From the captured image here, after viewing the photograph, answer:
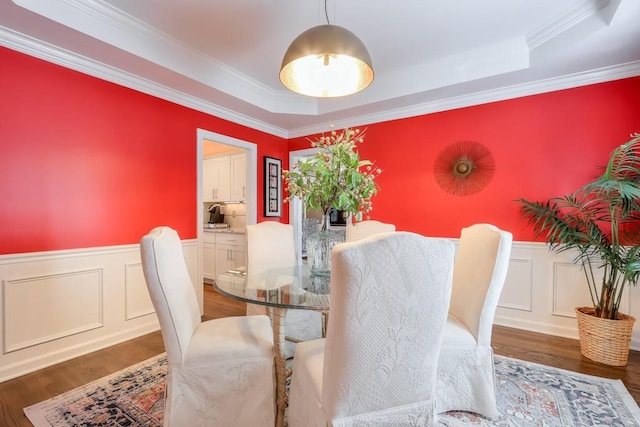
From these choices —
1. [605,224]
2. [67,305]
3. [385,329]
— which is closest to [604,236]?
[605,224]

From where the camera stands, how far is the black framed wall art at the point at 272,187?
422cm

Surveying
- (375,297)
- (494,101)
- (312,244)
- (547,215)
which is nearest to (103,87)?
(312,244)

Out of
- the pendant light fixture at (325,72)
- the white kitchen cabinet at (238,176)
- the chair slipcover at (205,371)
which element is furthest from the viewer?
the white kitchen cabinet at (238,176)

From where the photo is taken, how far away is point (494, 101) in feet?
10.2

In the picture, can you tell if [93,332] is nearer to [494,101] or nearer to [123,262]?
[123,262]

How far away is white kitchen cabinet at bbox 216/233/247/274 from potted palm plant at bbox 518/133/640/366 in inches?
145

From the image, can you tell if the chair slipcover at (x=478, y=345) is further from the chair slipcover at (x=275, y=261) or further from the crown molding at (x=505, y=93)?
the crown molding at (x=505, y=93)

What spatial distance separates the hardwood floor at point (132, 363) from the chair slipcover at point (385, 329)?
1.84m

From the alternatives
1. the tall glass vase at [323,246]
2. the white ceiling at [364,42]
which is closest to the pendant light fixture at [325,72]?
the white ceiling at [364,42]

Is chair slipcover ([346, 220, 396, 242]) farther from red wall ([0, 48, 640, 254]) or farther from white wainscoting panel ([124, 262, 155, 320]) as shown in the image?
white wainscoting panel ([124, 262, 155, 320])

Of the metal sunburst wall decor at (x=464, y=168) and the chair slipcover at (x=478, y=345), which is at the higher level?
the metal sunburst wall decor at (x=464, y=168)

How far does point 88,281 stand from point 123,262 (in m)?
0.29

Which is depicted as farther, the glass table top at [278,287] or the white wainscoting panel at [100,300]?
the white wainscoting panel at [100,300]

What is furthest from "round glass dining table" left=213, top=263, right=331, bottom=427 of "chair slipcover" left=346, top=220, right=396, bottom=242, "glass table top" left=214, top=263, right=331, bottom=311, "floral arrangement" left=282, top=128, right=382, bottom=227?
"chair slipcover" left=346, top=220, right=396, bottom=242
